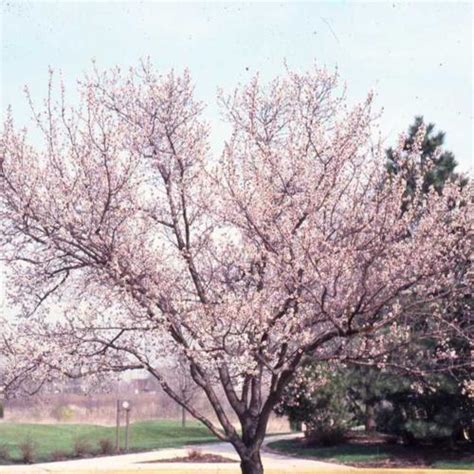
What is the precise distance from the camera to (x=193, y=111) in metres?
11.9

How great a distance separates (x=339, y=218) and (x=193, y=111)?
2841mm

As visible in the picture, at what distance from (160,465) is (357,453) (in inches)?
229

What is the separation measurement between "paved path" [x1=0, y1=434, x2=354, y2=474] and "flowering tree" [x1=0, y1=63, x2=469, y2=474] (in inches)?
264

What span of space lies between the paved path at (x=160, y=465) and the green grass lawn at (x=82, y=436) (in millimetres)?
2095

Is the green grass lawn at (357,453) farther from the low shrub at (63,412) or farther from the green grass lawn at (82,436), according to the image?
the low shrub at (63,412)

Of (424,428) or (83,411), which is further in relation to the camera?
(83,411)

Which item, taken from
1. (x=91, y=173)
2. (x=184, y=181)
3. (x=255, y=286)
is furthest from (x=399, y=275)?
(x=91, y=173)

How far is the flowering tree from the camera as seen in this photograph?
33.0 ft

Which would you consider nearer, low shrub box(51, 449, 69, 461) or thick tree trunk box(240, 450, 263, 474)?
thick tree trunk box(240, 450, 263, 474)

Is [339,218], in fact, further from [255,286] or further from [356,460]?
[356,460]

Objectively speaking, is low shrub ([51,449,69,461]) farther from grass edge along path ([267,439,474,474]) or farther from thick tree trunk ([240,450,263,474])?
thick tree trunk ([240,450,263,474])

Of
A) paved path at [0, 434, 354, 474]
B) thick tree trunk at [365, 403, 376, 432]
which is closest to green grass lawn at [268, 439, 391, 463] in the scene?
paved path at [0, 434, 354, 474]

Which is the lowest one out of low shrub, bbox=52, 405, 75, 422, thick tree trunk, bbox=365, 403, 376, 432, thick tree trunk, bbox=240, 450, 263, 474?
thick tree trunk, bbox=240, 450, 263, 474

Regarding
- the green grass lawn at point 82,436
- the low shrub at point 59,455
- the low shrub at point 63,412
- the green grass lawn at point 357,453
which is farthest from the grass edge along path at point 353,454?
the low shrub at point 63,412
